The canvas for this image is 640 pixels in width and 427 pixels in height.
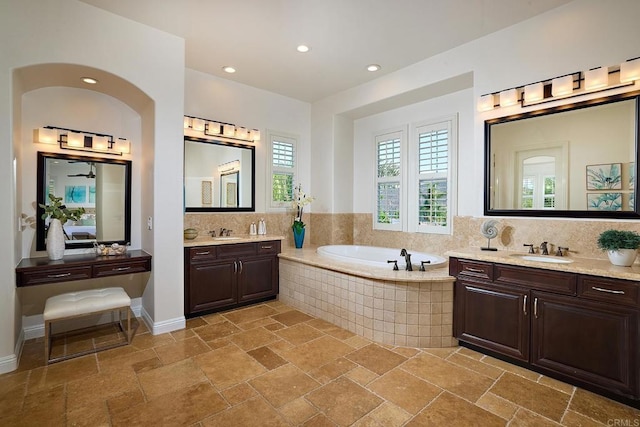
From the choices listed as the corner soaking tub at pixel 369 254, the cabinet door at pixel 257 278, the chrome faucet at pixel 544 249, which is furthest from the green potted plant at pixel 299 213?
the chrome faucet at pixel 544 249

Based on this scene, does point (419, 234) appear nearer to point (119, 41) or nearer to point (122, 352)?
Answer: point (122, 352)

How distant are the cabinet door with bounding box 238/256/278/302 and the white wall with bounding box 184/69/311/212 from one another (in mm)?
970

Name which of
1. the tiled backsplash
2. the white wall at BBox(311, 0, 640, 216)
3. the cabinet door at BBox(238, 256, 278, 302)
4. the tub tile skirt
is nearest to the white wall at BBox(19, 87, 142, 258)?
the tiled backsplash

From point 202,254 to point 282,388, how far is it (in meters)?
1.96

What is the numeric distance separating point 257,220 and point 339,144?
1817mm

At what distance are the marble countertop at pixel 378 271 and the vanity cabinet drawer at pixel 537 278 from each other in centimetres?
45

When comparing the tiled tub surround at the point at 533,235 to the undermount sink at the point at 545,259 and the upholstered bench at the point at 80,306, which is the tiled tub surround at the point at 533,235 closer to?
the undermount sink at the point at 545,259

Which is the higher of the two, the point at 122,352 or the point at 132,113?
the point at 132,113

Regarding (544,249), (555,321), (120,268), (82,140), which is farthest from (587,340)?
(82,140)

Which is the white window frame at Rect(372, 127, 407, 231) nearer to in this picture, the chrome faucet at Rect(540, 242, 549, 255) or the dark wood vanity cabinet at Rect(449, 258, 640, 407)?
the dark wood vanity cabinet at Rect(449, 258, 640, 407)

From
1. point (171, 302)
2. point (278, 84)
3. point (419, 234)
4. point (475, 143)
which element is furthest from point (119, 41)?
point (419, 234)

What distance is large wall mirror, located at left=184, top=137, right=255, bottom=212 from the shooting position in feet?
14.0

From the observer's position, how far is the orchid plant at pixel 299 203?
4.99 meters

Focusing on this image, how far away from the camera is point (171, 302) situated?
11.2 feet
